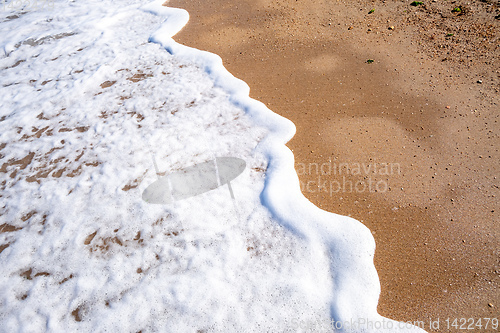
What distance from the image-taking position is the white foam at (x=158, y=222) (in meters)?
3.22

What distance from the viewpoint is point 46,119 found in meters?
5.75

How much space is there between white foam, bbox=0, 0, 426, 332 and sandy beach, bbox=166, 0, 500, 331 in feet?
1.20

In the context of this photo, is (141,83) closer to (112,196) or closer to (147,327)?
(112,196)

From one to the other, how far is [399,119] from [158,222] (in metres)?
4.08

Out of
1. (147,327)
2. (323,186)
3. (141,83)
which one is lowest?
(147,327)

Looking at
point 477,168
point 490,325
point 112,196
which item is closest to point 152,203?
point 112,196

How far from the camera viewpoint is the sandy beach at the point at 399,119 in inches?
125

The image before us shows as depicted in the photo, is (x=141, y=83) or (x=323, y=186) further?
(x=141, y=83)

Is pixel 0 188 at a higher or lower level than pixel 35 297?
higher

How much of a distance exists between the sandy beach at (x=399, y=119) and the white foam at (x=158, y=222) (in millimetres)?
364

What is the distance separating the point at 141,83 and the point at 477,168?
20.6ft

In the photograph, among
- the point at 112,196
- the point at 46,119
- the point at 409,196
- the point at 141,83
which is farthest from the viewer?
the point at 141,83

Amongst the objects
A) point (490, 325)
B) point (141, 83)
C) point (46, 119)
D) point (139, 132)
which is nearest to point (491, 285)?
point (490, 325)

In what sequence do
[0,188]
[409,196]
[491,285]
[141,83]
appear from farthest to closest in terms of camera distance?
[141,83], [0,188], [409,196], [491,285]
